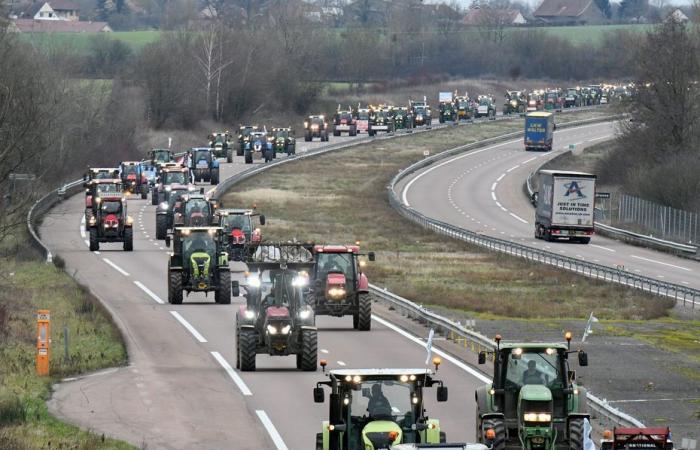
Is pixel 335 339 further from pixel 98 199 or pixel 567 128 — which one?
pixel 567 128

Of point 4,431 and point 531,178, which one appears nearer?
point 4,431

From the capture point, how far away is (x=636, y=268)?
65562 millimetres

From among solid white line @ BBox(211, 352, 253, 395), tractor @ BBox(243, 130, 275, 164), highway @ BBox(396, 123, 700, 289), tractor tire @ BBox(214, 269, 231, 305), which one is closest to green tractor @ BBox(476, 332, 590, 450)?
solid white line @ BBox(211, 352, 253, 395)

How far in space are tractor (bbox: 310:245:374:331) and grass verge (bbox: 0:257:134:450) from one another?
5233 mm

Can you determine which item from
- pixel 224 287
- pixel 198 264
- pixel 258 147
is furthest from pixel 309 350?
pixel 258 147

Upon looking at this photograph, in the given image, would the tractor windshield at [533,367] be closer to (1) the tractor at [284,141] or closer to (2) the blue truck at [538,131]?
(1) the tractor at [284,141]

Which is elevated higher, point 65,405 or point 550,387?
point 550,387

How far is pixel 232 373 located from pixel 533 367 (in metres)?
12.1

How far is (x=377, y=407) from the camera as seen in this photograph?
20609mm

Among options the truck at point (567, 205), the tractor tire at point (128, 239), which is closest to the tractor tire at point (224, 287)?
the tractor tire at point (128, 239)

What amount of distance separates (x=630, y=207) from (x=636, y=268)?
23.9 metres

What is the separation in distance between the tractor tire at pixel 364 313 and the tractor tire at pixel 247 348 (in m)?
7.39

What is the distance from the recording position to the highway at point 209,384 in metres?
27.3

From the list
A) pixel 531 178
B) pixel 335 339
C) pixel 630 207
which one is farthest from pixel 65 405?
pixel 531 178
